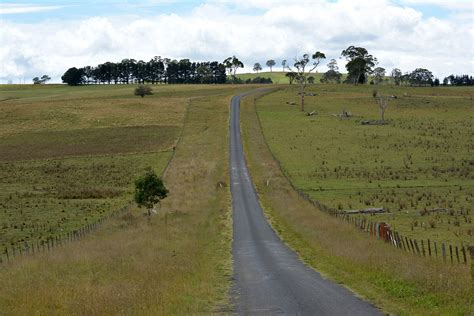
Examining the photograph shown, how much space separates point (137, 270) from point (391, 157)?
6123 cm

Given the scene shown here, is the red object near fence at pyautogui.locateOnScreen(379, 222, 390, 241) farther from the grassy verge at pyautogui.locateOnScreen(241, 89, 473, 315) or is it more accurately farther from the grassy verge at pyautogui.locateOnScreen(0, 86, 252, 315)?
the grassy verge at pyautogui.locateOnScreen(0, 86, 252, 315)

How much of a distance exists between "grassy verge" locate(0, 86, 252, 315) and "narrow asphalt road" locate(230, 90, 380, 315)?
0.67m

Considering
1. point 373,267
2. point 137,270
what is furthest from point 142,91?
point 373,267

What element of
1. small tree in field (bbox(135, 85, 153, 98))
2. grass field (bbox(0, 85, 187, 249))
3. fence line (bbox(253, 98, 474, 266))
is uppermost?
small tree in field (bbox(135, 85, 153, 98))

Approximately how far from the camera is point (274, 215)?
4738 cm

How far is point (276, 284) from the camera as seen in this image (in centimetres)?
2069

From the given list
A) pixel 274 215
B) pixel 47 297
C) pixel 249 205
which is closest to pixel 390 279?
pixel 47 297

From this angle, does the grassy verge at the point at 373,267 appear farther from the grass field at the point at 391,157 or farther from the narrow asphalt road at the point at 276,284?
the grass field at the point at 391,157

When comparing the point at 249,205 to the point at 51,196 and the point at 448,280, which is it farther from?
the point at 448,280

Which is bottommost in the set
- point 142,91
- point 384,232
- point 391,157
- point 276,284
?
point 391,157

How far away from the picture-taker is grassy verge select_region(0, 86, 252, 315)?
16.2 m

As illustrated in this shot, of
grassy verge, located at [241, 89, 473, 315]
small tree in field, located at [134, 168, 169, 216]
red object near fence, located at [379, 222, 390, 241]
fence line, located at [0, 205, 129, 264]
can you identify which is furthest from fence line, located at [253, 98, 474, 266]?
fence line, located at [0, 205, 129, 264]

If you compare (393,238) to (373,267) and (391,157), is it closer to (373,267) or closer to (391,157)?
(373,267)

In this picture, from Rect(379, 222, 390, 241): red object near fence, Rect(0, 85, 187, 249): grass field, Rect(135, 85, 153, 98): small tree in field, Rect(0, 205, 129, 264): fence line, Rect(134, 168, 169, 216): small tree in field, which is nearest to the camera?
Rect(379, 222, 390, 241): red object near fence
